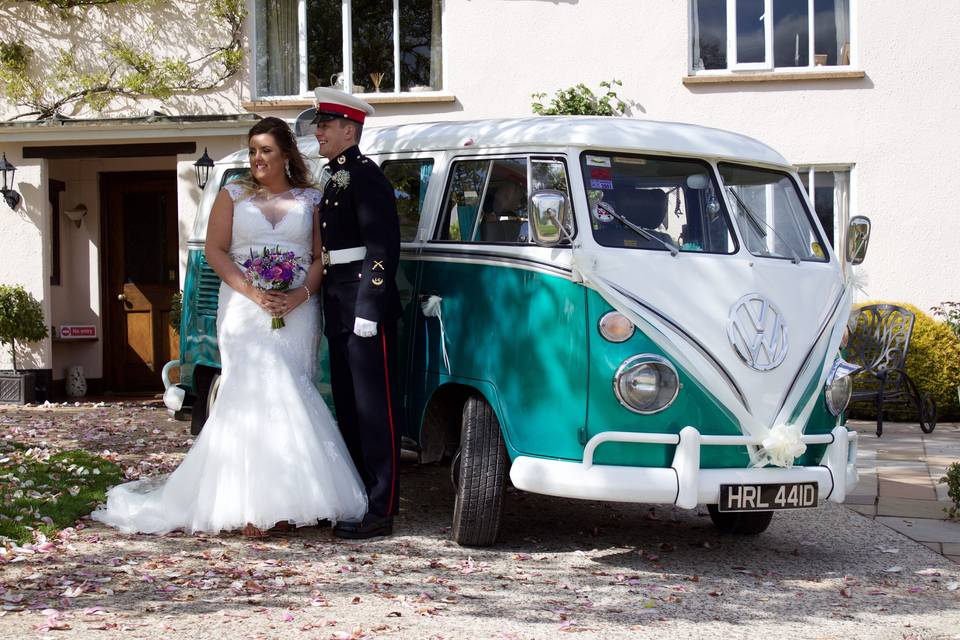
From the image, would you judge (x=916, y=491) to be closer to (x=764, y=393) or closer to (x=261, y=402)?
(x=764, y=393)

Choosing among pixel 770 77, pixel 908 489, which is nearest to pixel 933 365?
pixel 770 77

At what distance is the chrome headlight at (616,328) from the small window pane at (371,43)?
905 centimetres

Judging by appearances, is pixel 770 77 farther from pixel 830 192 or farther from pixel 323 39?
pixel 323 39

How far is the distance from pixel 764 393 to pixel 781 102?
27.8 feet

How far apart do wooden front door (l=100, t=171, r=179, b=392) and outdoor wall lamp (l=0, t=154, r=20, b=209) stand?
1264 millimetres

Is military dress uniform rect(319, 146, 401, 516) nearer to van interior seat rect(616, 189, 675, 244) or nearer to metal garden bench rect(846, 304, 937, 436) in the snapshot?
van interior seat rect(616, 189, 675, 244)

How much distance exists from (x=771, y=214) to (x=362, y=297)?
2268mm

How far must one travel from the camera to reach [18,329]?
496 inches

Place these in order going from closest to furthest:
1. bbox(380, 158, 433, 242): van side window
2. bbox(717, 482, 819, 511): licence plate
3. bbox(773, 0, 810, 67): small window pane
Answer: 1. bbox(717, 482, 819, 511): licence plate
2. bbox(380, 158, 433, 242): van side window
3. bbox(773, 0, 810, 67): small window pane

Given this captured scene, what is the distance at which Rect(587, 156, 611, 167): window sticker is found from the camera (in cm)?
577

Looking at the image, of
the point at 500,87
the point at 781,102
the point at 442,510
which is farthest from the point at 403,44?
the point at 442,510

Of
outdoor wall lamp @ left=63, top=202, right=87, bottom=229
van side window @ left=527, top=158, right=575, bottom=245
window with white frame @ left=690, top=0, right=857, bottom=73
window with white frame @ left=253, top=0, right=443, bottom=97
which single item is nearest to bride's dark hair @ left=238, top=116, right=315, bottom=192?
van side window @ left=527, top=158, right=575, bottom=245

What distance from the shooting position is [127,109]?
534 inches

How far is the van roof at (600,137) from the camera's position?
5.78m
